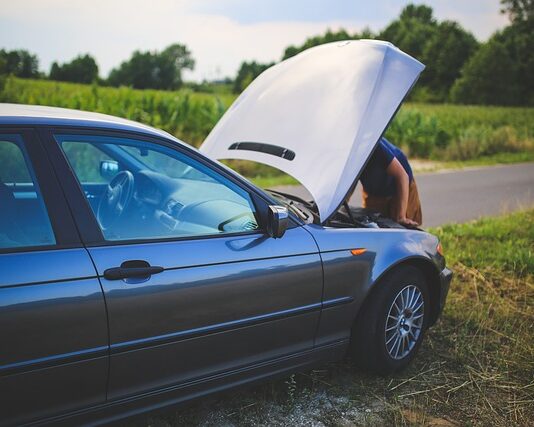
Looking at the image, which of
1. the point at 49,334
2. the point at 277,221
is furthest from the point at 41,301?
the point at 277,221

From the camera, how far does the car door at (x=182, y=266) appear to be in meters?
2.38

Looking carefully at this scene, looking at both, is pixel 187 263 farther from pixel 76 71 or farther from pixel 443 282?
pixel 76 71

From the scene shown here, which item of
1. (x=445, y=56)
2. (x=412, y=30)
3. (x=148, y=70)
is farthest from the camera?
(x=412, y=30)

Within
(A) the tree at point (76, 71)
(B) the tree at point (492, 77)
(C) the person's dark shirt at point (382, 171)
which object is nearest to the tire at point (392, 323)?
(C) the person's dark shirt at point (382, 171)

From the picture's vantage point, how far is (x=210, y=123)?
45.0 feet

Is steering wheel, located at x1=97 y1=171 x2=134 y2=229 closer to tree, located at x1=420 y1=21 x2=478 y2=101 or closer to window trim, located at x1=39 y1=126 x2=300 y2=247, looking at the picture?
window trim, located at x1=39 y1=126 x2=300 y2=247

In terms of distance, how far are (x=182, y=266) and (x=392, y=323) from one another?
1.58 metres

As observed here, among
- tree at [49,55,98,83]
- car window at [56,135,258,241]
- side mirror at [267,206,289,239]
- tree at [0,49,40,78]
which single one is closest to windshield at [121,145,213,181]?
car window at [56,135,258,241]

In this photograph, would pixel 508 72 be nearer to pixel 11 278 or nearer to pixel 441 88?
pixel 441 88

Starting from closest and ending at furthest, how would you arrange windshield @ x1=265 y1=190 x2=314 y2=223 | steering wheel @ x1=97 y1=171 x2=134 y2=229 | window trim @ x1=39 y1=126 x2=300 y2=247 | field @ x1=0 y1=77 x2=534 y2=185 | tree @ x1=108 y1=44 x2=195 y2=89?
window trim @ x1=39 y1=126 x2=300 y2=247
steering wheel @ x1=97 y1=171 x2=134 y2=229
windshield @ x1=265 y1=190 x2=314 y2=223
field @ x1=0 y1=77 x2=534 y2=185
tree @ x1=108 y1=44 x2=195 y2=89

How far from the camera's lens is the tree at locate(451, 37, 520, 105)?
62.2m

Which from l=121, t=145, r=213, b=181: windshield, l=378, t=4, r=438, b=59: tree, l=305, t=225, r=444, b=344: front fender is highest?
l=378, t=4, r=438, b=59: tree

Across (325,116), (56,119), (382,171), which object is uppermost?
(325,116)

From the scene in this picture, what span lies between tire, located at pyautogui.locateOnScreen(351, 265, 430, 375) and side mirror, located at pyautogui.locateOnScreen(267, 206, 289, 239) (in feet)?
2.88
